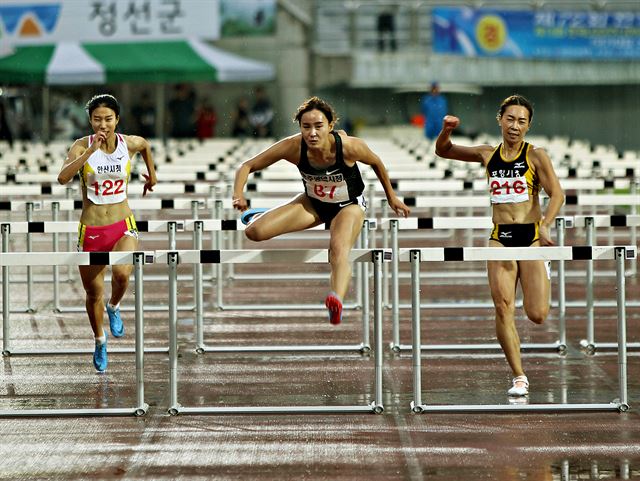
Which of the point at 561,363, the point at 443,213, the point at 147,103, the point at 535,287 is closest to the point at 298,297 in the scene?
the point at 561,363

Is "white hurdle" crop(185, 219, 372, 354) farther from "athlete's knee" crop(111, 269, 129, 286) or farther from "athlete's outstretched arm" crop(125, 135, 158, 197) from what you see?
"athlete's knee" crop(111, 269, 129, 286)

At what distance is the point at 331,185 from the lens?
31.3ft

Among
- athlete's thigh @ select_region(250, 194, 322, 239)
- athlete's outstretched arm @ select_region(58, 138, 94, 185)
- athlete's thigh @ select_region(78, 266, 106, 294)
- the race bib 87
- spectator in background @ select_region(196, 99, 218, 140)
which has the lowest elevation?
athlete's thigh @ select_region(78, 266, 106, 294)

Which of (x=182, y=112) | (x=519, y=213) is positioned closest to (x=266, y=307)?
(x=519, y=213)

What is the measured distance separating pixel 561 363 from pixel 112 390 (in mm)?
3297

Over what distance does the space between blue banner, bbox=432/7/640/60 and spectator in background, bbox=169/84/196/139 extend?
685 centimetres

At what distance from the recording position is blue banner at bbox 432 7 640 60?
40000 mm

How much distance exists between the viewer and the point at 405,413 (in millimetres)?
8961

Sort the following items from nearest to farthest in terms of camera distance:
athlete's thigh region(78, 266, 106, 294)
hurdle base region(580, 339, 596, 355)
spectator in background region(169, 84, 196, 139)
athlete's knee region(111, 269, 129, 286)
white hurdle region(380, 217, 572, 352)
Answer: athlete's thigh region(78, 266, 106, 294) → athlete's knee region(111, 269, 129, 286) → white hurdle region(380, 217, 572, 352) → hurdle base region(580, 339, 596, 355) → spectator in background region(169, 84, 196, 139)

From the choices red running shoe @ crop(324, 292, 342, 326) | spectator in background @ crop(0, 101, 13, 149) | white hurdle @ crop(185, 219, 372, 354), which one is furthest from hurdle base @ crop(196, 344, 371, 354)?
spectator in background @ crop(0, 101, 13, 149)

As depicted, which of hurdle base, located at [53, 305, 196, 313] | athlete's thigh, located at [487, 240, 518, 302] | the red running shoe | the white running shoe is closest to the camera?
the red running shoe

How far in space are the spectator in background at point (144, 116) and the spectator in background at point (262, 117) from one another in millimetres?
2790

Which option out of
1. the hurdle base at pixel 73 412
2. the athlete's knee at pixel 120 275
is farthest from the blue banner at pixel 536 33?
the hurdle base at pixel 73 412

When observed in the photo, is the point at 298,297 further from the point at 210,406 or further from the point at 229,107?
the point at 229,107
